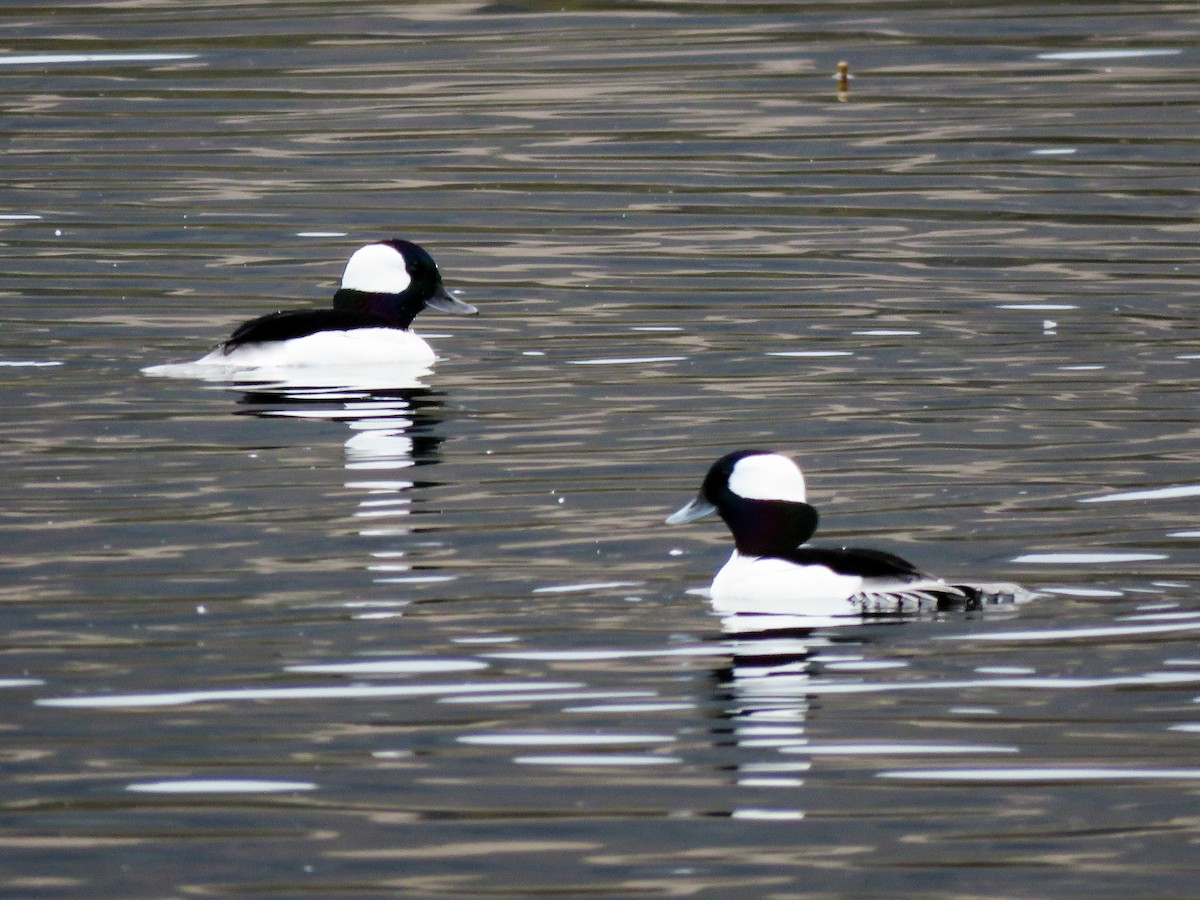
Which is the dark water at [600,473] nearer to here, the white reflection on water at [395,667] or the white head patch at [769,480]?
the white reflection on water at [395,667]

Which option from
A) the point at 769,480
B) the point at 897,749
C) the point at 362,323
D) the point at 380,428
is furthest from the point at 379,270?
the point at 897,749

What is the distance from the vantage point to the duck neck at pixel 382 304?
13.6 meters

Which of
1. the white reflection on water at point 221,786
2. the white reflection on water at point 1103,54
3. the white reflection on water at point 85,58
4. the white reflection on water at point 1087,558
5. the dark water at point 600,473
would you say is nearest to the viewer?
the dark water at point 600,473

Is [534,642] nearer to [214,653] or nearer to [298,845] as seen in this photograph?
[214,653]

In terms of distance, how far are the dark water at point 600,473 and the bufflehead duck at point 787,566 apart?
124 mm

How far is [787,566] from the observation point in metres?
7.91

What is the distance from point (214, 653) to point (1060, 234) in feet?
29.3

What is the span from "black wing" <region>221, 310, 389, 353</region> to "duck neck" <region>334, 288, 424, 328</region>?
0.86 metres

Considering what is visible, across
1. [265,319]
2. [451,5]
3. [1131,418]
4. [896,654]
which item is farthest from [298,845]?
[451,5]

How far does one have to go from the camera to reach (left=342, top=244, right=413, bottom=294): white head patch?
1370cm

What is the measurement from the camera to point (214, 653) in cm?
746

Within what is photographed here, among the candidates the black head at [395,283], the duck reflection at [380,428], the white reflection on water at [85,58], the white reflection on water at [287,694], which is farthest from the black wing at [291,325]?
the white reflection on water at [85,58]

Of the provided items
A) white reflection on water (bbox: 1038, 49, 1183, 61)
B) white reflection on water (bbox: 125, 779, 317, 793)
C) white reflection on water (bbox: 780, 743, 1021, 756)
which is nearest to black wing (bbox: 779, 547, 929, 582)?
white reflection on water (bbox: 780, 743, 1021, 756)

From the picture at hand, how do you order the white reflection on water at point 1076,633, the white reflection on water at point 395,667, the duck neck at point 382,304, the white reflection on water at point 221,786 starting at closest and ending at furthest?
the white reflection on water at point 221,786 < the white reflection on water at point 395,667 < the white reflection on water at point 1076,633 < the duck neck at point 382,304
